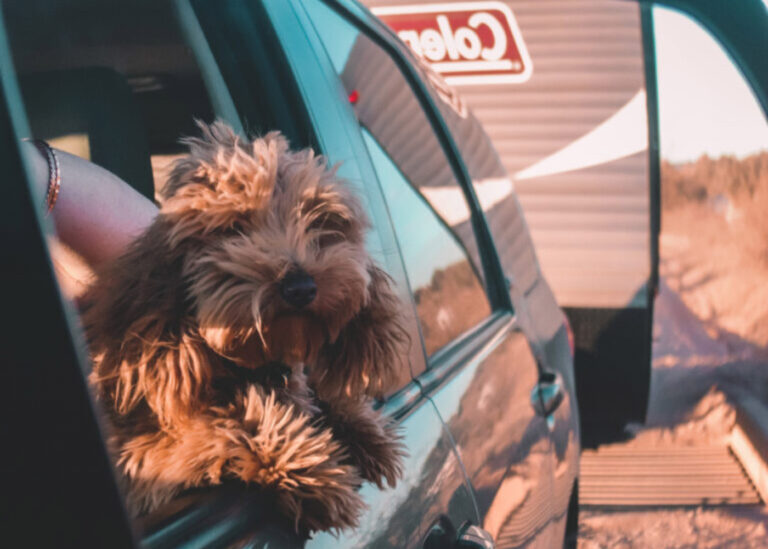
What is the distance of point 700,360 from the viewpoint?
12234mm

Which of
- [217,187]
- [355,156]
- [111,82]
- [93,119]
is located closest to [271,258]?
[217,187]

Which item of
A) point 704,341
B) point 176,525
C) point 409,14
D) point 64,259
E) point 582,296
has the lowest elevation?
point 704,341

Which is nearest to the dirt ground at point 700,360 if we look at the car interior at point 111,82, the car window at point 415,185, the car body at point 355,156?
the car body at point 355,156

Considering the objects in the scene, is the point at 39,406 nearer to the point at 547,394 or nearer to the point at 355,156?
the point at 355,156

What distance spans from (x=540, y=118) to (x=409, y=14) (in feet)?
4.61

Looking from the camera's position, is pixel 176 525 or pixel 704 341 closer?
pixel 176 525

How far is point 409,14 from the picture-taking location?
7129 millimetres

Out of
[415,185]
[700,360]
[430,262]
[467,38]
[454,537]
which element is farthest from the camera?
[700,360]

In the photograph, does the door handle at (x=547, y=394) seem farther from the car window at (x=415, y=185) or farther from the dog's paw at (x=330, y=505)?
the dog's paw at (x=330, y=505)

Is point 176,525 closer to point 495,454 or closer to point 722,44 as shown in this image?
point 495,454

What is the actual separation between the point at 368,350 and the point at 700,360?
11.6 m

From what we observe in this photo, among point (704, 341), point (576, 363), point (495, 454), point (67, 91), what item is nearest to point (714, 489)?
point (576, 363)

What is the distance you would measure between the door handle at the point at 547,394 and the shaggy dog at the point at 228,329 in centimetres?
180

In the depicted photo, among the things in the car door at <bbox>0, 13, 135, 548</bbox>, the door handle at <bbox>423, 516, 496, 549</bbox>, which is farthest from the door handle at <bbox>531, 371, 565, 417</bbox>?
the car door at <bbox>0, 13, 135, 548</bbox>
